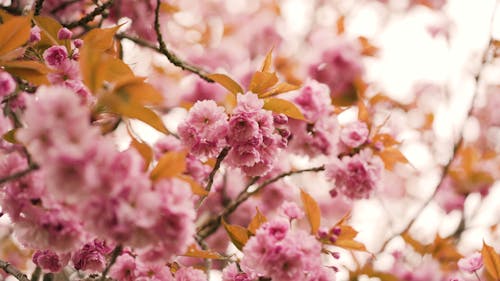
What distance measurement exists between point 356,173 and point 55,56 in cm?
131

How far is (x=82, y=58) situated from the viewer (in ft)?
3.65

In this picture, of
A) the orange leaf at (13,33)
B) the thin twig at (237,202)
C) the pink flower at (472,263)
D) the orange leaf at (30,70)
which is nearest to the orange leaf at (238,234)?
the thin twig at (237,202)

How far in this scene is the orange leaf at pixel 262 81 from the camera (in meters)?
1.78

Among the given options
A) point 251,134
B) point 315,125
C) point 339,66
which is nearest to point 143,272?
point 251,134

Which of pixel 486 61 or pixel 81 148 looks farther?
pixel 486 61

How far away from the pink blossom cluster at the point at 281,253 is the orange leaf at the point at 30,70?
2.57 ft

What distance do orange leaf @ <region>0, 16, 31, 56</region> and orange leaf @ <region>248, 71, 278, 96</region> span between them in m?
0.76

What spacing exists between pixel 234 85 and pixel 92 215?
0.84 meters

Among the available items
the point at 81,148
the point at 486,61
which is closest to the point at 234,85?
the point at 81,148

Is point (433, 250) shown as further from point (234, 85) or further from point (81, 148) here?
point (81, 148)

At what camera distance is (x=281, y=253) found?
1513 millimetres

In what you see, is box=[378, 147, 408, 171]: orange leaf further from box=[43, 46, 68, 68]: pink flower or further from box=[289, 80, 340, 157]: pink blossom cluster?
box=[43, 46, 68, 68]: pink flower

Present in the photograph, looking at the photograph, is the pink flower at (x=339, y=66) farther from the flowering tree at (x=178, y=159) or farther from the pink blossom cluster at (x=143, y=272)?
the pink blossom cluster at (x=143, y=272)

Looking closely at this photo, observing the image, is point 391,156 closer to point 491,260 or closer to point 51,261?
point 491,260
